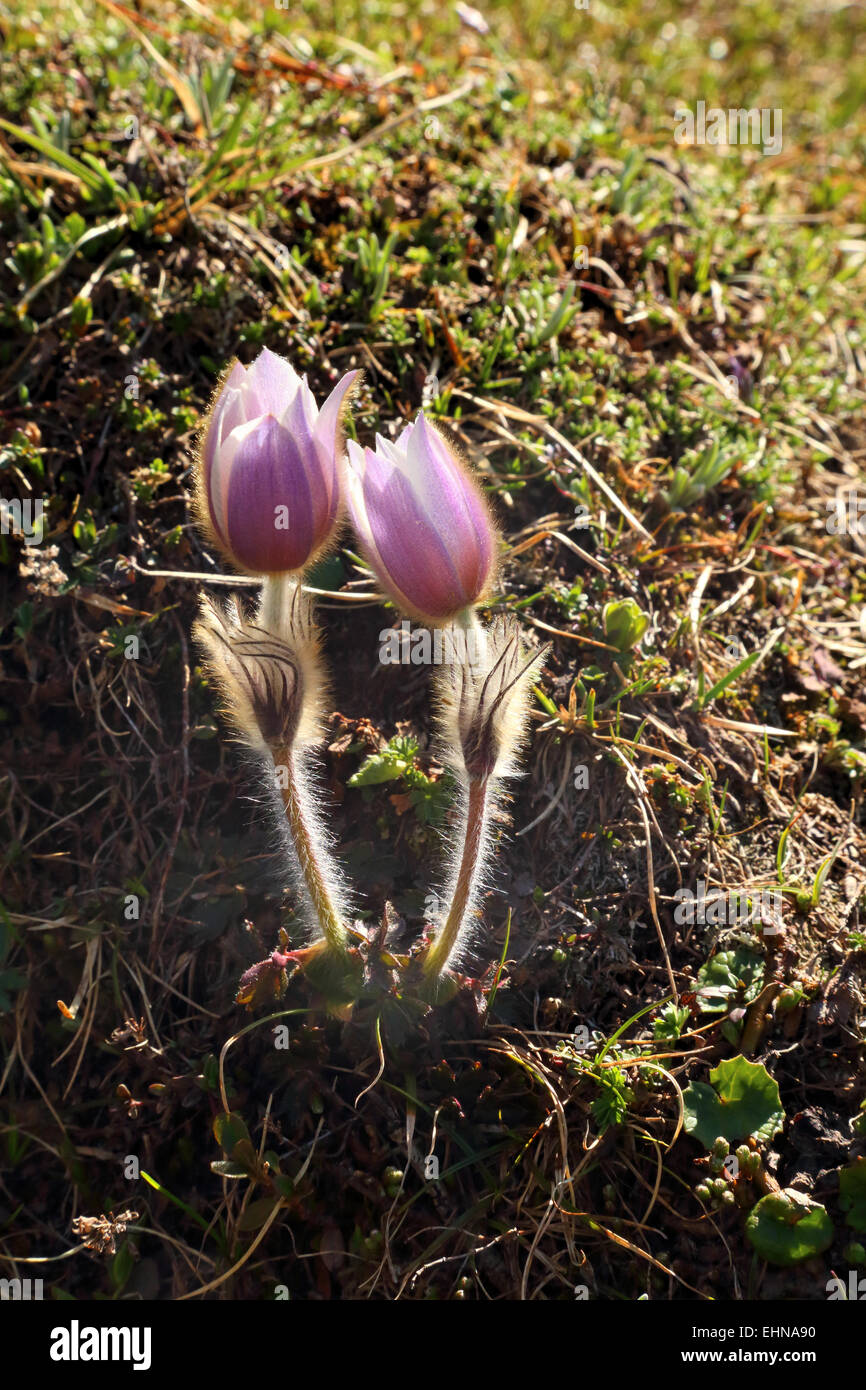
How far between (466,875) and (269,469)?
90 cm

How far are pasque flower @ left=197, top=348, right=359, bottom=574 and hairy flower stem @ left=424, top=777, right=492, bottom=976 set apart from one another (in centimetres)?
58

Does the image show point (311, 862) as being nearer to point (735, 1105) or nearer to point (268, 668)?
point (268, 668)

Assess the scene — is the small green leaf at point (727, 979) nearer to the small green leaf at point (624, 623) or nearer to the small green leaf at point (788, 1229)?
the small green leaf at point (788, 1229)

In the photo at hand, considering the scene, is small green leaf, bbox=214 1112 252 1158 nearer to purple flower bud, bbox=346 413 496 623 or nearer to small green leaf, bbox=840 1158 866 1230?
purple flower bud, bbox=346 413 496 623

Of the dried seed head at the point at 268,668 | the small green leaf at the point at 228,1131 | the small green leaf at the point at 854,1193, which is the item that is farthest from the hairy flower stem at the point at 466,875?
the small green leaf at the point at 854,1193

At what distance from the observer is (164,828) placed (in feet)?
8.23

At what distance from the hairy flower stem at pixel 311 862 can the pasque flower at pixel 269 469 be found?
0.46m

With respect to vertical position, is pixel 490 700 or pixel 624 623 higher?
pixel 624 623

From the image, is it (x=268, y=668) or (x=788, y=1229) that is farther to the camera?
(x=788, y=1229)

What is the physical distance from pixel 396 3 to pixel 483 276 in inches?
80.1

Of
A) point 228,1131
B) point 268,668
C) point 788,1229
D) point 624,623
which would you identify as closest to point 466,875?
point 268,668

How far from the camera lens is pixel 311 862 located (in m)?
2.16

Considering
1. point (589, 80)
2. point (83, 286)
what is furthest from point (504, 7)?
point (83, 286)
